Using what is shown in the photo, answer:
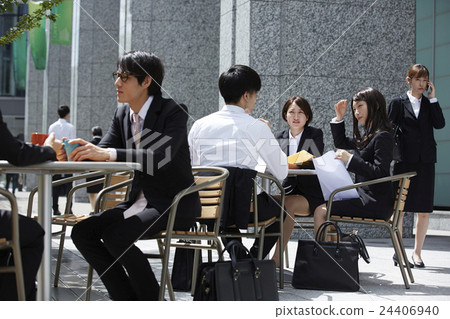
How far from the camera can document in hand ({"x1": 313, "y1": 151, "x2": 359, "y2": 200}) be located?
16.4 feet

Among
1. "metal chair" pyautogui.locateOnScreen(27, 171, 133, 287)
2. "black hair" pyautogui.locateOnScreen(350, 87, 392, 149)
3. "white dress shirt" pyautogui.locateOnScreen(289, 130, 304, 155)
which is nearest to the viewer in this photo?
"metal chair" pyautogui.locateOnScreen(27, 171, 133, 287)

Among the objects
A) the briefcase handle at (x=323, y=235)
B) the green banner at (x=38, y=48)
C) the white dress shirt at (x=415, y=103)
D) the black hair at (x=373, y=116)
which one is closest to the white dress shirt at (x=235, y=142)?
the briefcase handle at (x=323, y=235)

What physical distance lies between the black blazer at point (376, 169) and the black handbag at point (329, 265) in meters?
0.49

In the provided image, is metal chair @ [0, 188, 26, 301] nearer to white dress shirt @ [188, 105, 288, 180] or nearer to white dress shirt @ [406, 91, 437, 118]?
white dress shirt @ [188, 105, 288, 180]

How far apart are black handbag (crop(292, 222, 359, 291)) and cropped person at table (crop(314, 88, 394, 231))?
434 mm

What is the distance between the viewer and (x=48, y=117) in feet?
69.3

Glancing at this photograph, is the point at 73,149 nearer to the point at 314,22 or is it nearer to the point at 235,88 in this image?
the point at 235,88

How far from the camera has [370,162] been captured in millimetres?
5090

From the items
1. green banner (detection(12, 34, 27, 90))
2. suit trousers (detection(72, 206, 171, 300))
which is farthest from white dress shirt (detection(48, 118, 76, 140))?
green banner (detection(12, 34, 27, 90))

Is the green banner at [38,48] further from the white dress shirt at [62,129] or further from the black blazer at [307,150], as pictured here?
the black blazer at [307,150]

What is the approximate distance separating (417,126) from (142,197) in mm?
3485

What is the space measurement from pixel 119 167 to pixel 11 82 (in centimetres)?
4706

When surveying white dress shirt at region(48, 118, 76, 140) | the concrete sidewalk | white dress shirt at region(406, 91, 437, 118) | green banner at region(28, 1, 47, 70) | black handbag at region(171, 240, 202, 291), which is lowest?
the concrete sidewalk

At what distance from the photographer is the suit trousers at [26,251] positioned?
282 cm
